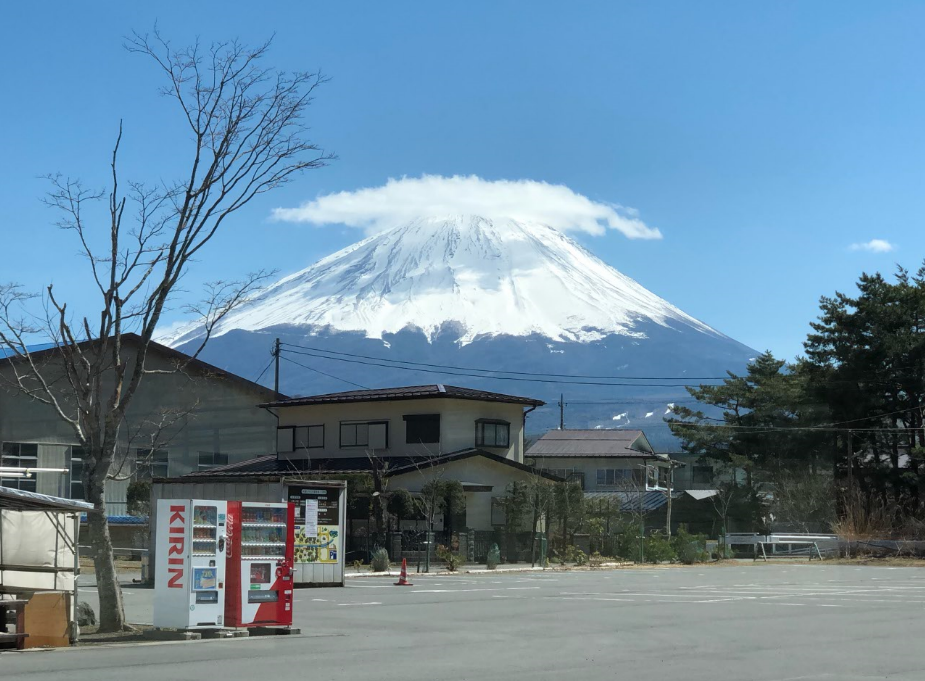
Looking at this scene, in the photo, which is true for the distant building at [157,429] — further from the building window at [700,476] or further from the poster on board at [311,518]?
the building window at [700,476]

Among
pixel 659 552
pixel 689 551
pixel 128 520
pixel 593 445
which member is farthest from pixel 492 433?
pixel 593 445

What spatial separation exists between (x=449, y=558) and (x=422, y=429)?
455 inches

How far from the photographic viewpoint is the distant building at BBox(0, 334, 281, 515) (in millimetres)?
45188

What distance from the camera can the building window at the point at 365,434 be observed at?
48959 millimetres

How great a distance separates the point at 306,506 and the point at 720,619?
12.5 m

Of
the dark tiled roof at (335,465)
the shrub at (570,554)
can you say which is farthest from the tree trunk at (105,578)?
the shrub at (570,554)

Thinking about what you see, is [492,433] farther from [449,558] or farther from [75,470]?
[75,470]

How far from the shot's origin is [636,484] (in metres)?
64.9

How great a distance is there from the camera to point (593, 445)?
80062mm

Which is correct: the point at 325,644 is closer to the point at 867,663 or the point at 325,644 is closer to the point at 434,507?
the point at 867,663

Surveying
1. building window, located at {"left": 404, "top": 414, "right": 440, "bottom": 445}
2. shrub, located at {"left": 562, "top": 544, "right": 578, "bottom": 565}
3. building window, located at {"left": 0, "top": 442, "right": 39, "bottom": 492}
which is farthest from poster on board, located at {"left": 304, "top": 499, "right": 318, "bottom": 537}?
building window, located at {"left": 0, "top": 442, "right": 39, "bottom": 492}

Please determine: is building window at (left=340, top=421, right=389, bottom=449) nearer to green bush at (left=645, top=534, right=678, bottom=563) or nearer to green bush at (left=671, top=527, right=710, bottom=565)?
green bush at (left=645, top=534, right=678, bottom=563)

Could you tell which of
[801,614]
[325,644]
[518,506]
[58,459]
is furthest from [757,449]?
[325,644]

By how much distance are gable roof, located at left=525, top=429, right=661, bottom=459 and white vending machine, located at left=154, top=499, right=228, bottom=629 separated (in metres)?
62.4
